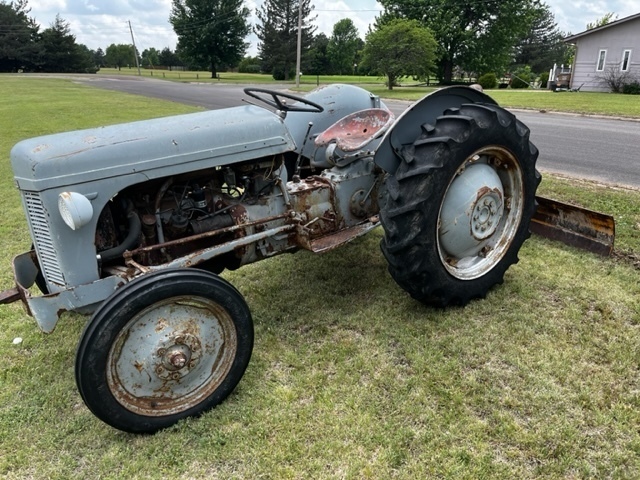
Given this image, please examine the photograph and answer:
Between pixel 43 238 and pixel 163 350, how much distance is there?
803 mm

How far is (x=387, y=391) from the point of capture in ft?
8.06

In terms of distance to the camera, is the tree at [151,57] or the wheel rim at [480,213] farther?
the tree at [151,57]

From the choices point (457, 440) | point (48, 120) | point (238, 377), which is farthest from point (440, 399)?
point (48, 120)

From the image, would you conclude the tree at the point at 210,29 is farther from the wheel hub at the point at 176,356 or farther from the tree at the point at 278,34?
the wheel hub at the point at 176,356

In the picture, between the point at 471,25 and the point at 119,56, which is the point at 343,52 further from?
the point at 119,56

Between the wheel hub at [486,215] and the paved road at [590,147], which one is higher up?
the wheel hub at [486,215]

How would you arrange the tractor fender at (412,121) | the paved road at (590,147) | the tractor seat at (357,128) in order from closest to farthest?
the tractor fender at (412,121)
the tractor seat at (357,128)
the paved road at (590,147)

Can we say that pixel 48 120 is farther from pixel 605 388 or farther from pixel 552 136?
pixel 605 388

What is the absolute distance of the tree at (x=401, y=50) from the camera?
76.0 feet

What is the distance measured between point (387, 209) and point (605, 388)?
1.42 meters

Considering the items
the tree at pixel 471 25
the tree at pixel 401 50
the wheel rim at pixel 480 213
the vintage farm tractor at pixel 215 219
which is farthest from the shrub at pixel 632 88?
the vintage farm tractor at pixel 215 219

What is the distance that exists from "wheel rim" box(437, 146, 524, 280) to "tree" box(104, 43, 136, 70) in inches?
3850

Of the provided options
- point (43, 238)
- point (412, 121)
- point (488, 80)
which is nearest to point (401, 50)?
point (488, 80)

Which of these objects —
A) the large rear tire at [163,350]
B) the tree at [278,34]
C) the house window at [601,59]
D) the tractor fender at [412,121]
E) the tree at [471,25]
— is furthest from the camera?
the tree at [278,34]
